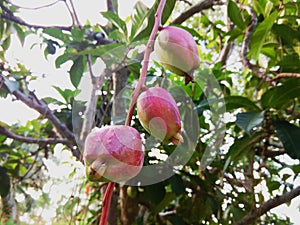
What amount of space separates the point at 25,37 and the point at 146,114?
0.99 meters

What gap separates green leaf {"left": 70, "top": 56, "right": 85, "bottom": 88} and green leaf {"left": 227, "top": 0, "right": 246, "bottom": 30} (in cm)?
41

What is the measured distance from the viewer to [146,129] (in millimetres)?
303

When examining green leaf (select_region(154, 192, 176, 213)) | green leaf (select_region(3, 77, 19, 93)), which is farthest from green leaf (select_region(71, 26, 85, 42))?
green leaf (select_region(154, 192, 176, 213))

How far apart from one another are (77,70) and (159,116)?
2.28ft

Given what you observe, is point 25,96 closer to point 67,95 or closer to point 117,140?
point 67,95

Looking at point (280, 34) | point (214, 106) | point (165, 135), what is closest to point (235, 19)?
point (280, 34)

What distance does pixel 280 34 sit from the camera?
957 mm

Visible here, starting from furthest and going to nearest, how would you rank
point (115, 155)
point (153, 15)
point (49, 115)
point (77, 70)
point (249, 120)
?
point (49, 115)
point (77, 70)
point (249, 120)
point (153, 15)
point (115, 155)

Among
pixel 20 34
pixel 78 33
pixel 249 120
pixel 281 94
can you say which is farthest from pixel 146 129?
pixel 20 34

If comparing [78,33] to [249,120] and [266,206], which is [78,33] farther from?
[266,206]

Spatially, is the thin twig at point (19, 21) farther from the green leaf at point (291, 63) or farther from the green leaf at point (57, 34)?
the green leaf at point (291, 63)

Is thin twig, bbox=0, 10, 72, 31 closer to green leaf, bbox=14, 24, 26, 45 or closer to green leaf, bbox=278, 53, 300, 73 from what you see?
green leaf, bbox=14, 24, 26, 45

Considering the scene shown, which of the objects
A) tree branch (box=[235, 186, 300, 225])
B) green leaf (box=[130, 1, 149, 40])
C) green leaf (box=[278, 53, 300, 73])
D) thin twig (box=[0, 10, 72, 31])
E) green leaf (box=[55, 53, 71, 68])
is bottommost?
tree branch (box=[235, 186, 300, 225])

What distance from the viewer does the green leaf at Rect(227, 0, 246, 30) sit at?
0.94 meters
